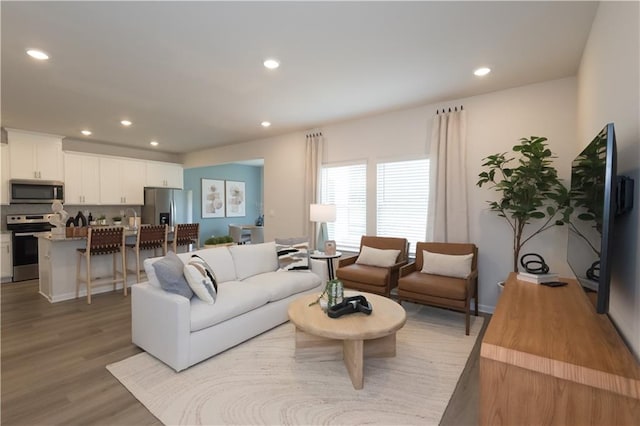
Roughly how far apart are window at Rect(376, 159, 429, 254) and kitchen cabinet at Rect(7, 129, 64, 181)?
5964mm

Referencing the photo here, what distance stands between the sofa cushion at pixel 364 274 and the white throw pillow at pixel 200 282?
1.78m

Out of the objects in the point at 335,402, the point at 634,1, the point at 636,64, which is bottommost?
the point at 335,402

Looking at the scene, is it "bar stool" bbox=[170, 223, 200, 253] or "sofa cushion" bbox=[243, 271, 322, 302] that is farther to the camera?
"bar stool" bbox=[170, 223, 200, 253]

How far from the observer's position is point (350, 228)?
507 cm

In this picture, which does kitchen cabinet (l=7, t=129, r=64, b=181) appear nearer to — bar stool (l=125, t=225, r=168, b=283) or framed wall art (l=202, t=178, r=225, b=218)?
bar stool (l=125, t=225, r=168, b=283)

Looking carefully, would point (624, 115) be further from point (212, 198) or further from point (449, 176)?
point (212, 198)

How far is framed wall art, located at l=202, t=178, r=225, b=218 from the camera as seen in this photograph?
8.54 metres

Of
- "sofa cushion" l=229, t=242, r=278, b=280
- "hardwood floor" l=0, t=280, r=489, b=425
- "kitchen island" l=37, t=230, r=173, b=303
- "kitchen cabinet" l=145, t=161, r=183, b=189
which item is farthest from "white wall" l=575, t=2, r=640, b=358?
"kitchen cabinet" l=145, t=161, r=183, b=189

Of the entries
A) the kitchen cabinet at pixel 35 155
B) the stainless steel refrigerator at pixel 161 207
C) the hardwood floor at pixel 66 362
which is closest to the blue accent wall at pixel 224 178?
the stainless steel refrigerator at pixel 161 207

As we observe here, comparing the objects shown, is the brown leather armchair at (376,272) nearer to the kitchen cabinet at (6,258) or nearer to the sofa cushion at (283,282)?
the sofa cushion at (283,282)

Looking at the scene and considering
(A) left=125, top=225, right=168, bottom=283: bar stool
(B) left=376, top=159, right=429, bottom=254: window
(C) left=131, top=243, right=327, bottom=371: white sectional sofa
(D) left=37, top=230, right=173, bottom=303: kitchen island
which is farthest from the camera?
(A) left=125, top=225, right=168, bottom=283: bar stool

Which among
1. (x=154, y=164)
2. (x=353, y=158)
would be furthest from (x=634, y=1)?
(x=154, y=164)

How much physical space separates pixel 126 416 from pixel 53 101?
407 cm

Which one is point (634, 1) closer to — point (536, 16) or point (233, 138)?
point (536, 16)
